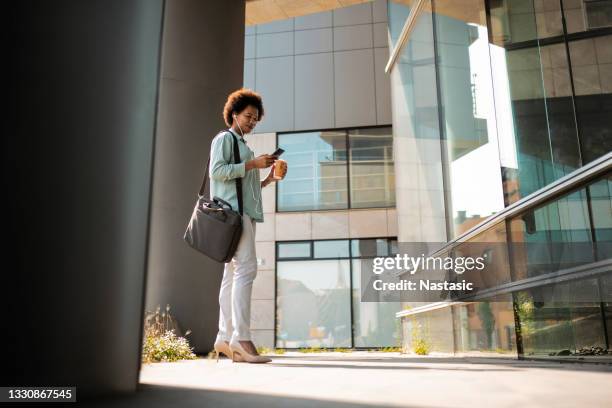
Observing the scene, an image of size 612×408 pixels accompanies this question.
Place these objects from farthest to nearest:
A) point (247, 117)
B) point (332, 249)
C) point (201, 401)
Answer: point (332, 249)
point (247, 117)
point (201, 401)

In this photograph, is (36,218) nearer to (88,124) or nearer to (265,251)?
(88,124)

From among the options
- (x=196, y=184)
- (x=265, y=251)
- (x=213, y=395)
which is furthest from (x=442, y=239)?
(x=265, y=251)

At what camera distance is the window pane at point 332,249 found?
14188 mm

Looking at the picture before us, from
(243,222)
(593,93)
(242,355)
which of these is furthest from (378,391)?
(593,93)

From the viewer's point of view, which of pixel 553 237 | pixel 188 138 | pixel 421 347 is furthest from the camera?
pixel 421 347

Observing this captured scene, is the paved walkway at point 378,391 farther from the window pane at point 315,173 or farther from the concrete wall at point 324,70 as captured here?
the concrete wall at point 324,70

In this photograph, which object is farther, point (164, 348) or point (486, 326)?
point (486, 326)

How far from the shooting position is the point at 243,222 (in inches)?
140

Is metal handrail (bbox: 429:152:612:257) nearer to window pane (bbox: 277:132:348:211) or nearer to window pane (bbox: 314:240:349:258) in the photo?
window pane (bbox: 314:240:349:258)

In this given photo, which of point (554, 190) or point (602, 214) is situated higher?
point (554, 190)

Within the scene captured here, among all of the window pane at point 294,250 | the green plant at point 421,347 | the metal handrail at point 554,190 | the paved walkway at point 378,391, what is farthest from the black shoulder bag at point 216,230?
the window pane at point 294,250

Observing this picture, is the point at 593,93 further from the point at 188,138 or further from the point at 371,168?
the point at 371,168

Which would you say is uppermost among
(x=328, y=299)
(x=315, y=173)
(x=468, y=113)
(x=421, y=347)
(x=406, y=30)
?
(x=406, y=30)

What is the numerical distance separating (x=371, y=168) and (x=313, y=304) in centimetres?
406
